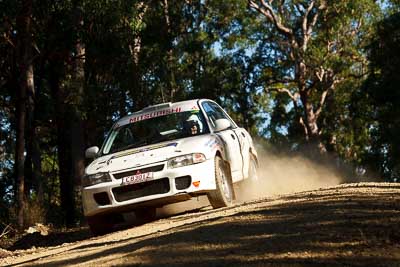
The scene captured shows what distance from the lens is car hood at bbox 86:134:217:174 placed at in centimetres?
965

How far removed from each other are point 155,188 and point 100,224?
1062 mm

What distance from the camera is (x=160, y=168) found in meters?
9.57

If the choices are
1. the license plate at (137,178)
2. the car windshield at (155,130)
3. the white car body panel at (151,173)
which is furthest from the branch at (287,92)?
the license plate at (137,178)

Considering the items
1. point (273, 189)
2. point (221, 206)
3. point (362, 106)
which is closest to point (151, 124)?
point (221, 206)

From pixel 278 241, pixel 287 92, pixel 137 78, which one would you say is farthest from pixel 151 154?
pixel 287 92

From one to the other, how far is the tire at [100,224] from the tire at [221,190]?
148cm

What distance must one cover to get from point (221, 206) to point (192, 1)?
2270 cm

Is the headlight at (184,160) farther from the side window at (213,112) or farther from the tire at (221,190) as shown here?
the side window at (213,112)

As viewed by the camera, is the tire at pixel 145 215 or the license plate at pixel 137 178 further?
the tire at pixel 145 215

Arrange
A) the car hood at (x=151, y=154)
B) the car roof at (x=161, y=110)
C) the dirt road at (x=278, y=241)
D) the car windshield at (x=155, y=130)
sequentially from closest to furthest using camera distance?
the dirt road at (x=278, y=241)
the car hood at (x=151, y=154)
the car windshield at (x=155, y=130)
the car roof at (x=161, y=110)

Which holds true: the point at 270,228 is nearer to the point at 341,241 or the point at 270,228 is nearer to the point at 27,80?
the point at 341,241

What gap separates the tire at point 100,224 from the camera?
999 centimetres

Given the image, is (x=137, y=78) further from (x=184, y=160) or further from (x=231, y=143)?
(x=184, y=160)

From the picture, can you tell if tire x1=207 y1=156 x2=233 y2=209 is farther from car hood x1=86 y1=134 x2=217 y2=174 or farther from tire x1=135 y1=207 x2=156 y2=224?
tire x1=135 y1=207 x2=156 y2=224
